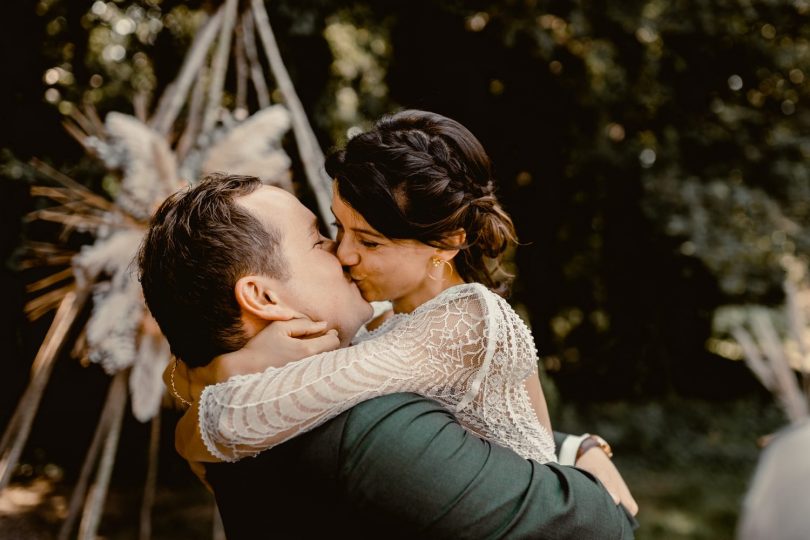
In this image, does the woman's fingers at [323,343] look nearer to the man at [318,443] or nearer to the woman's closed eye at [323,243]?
the man at [318,443]

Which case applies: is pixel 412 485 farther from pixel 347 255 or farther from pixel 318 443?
pixel 347 255

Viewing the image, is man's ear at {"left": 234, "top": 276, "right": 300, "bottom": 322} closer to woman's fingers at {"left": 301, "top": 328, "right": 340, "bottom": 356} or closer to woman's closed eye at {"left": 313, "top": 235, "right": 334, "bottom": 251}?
woman's fingers at {"left": 301, "top": 328, "right": 340, "bottom": 356}

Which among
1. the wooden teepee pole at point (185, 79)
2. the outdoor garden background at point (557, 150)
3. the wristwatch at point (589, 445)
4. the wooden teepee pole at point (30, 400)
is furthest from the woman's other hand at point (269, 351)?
the outdoor garden background at point (557, 150)

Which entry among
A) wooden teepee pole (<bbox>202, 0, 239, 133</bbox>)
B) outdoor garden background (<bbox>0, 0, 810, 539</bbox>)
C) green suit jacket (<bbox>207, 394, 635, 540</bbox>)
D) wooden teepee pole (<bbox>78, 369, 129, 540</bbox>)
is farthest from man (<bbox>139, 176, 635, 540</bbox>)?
outdoor garden background (<bbox>0, 0, 810, 539</bbox>)

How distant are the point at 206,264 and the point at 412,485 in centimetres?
57

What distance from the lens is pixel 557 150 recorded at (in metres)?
5.56

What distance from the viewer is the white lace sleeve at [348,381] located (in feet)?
3.94

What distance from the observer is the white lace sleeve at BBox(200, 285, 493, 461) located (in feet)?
3.94

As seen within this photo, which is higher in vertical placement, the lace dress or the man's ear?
the man's ear

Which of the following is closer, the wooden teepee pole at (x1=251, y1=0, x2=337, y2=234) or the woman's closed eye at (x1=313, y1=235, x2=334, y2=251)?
the woman's closed eye at (x1=313, y1=235, x2=334, y2=251)

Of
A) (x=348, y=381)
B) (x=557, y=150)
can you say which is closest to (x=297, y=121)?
(x=348, y=381)

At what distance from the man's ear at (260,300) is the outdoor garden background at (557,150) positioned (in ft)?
9.87

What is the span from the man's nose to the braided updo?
8 centimetres

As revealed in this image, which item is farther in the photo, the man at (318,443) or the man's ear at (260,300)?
the man's ear at (260,300)
